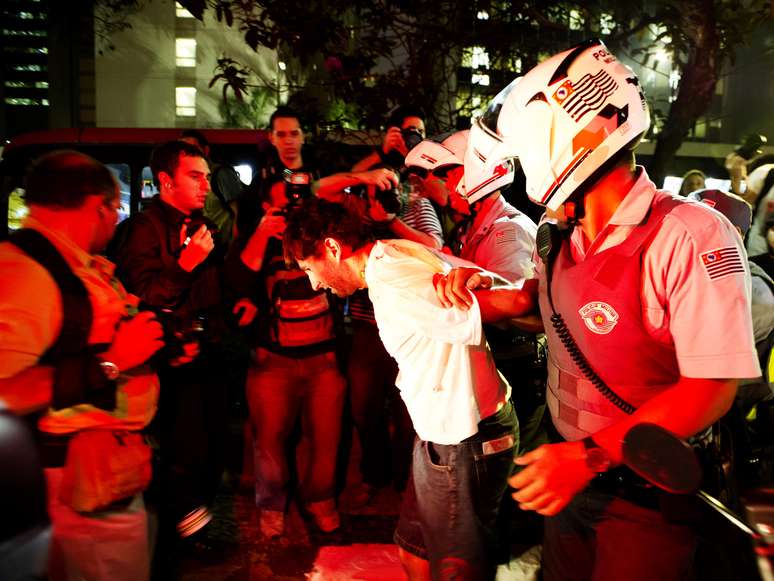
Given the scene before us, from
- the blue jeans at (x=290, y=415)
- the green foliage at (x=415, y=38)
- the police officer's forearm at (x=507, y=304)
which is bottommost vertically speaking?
the blue jeans at (x=290, y=415)

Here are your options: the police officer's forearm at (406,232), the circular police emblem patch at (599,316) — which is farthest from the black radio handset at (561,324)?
the police officer's forearm at (406,232)

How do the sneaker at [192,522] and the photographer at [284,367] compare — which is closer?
the sneaker at [192,522]

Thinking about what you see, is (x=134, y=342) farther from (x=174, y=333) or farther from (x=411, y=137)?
(x=411, y=137)

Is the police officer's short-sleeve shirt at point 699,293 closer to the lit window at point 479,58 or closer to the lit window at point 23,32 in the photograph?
the lit window at point 479,58

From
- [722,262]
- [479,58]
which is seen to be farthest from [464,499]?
[479,58]

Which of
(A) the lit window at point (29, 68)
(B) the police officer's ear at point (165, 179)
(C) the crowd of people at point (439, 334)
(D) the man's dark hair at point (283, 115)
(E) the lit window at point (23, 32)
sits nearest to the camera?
(C) the crowd of people at point (439, 334)

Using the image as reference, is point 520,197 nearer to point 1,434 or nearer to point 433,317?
point 433,317

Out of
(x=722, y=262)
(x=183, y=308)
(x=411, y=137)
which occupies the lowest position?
(x=183, y=308)

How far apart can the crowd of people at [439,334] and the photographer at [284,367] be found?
0.02 metres

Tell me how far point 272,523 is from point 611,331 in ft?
10.5

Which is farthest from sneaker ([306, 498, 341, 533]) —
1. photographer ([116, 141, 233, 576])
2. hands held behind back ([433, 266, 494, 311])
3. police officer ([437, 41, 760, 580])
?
hands held behind back ([433, 266, 494, 311])

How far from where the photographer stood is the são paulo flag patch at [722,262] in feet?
5.57

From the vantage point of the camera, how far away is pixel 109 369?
7.91 feet

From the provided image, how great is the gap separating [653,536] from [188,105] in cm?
2731
